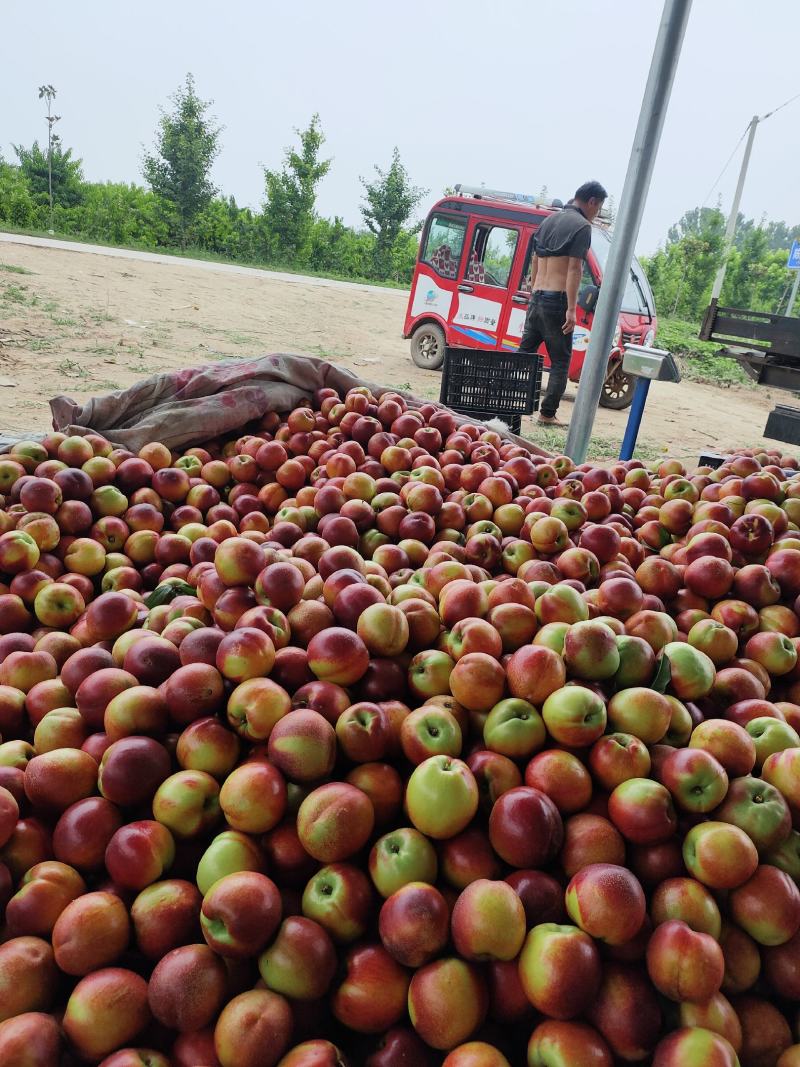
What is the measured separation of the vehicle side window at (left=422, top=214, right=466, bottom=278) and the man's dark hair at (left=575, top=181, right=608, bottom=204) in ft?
12.9

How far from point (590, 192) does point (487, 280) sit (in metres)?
3.75

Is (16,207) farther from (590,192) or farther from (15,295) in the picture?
(590,192)

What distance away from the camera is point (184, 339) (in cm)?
1125

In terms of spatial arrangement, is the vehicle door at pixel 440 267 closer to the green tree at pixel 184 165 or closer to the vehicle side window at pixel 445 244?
the vehicle side window at pixel 445 244

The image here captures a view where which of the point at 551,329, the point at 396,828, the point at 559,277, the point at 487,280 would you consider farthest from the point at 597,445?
the point at 396,828

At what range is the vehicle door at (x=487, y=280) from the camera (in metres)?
10.6

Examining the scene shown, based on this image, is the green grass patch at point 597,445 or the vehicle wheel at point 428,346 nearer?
the green grass patch at point 597,445

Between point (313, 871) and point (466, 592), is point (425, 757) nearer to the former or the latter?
point (313, 871)

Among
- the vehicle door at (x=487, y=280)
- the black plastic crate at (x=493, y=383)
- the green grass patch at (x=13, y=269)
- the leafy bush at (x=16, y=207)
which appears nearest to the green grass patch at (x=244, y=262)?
the leafy bush at (x=16, y=207)

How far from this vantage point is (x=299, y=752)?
1334mm

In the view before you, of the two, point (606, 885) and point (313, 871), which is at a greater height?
point (606, 885)

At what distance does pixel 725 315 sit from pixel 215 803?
5.25 meters

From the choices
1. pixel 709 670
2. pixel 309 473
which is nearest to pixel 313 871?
pixel 709 670

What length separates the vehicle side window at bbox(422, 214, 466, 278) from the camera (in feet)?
36.0
